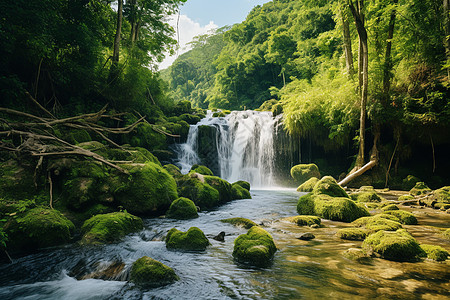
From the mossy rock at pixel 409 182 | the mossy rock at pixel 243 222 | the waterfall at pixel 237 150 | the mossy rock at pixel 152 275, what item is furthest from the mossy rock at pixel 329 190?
the waterfall at pixel 237 150

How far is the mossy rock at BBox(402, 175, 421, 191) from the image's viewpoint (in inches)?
453

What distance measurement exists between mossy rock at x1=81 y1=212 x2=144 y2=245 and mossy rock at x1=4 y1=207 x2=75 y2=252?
0.38 metres

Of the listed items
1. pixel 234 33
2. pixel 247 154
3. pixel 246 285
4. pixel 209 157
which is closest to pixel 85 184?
→ pixel 246 285

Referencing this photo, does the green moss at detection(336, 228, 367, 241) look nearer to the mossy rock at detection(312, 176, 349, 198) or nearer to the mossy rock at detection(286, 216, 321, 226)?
the mossy rock at detection(286, 216, 321, 226)

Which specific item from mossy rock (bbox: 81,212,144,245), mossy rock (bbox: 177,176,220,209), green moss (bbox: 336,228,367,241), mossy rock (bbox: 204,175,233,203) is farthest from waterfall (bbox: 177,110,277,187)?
green moss (bbox: 336,228,367,241)

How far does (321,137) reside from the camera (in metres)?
15.7

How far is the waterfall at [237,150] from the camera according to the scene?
1778 cm

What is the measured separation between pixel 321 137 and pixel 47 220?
15.2 metres

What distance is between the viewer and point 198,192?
847 centimetres

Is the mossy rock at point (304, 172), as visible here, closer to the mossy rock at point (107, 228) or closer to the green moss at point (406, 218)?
the green moss at point (406, 218)

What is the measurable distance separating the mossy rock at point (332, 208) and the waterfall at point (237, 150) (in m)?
10.3

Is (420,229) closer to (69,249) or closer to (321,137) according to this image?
(69,249)

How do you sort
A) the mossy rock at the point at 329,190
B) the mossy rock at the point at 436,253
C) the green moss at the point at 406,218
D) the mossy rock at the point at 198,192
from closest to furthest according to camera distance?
1. the mossy rock at the point at 436,253
2. the green moss at the point at 406,218
3. the mossy rock at the point at 329,190
4. the mossy rock at the point at 198,192

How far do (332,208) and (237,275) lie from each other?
13.5 ft
